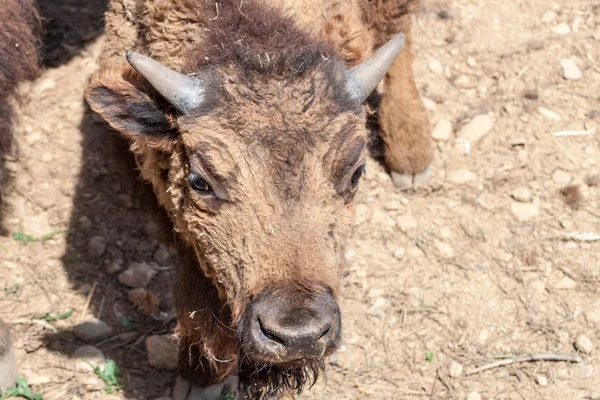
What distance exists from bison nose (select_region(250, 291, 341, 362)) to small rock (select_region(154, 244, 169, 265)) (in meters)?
2.77

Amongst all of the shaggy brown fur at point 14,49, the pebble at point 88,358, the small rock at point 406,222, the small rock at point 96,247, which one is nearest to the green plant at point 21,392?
the pebble at point 88,358

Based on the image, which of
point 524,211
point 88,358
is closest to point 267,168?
point 88,358

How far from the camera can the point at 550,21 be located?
7.91 m

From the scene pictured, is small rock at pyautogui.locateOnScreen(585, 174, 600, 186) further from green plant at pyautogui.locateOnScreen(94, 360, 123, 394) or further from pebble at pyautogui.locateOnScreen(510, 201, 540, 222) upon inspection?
green plant at pyautogui.locateOnScreen(94, 360, 123, 394)

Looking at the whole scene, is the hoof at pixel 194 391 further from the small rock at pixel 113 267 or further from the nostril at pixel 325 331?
the nostril at pixel 325 331

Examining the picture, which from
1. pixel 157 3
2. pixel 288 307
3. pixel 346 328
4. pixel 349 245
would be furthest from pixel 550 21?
pixel 288 307

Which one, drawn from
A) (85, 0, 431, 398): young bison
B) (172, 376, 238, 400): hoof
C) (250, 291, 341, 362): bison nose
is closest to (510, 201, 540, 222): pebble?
(85, 0, 431, 398): young bison

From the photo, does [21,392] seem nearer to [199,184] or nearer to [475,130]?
[199,184]

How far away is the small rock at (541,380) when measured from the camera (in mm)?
5648

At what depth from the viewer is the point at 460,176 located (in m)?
7.05

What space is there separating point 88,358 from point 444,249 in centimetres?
293

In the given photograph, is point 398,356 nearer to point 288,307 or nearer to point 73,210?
point 288,307

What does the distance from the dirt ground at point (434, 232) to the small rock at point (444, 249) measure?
20 mm

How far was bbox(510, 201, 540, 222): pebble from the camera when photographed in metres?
6.69
